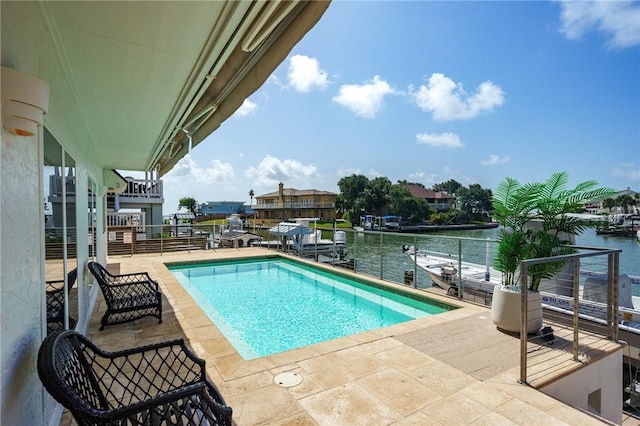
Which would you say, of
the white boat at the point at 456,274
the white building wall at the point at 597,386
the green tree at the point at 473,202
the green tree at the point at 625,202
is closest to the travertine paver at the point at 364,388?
the white building wall at the point at 597,386

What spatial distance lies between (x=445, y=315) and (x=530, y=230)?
156 cm

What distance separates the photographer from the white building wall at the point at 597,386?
2844 millimetres

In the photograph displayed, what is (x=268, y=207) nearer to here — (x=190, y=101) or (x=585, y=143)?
(x=585, y=143)

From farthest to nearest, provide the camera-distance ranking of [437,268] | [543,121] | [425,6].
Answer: [543,121]
[437,268]
[425,6]

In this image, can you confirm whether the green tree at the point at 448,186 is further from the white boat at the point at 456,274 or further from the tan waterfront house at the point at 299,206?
the white boat at the point at 456,274

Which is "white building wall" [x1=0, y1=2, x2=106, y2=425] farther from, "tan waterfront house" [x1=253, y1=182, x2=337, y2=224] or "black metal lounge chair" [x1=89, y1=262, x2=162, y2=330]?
"tan waterfront house" [x1=253, y1=182, x2=337, y2=224]

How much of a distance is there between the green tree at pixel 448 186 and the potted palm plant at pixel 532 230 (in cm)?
6608

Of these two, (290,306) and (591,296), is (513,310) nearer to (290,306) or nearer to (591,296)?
(591,296)

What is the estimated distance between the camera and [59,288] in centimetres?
235

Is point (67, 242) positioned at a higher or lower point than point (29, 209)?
lower

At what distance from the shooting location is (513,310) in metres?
3.70

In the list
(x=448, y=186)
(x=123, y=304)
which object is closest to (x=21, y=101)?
(x=123, y=304)

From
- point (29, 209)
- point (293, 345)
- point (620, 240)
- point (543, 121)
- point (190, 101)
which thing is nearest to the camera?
point (29, 209)

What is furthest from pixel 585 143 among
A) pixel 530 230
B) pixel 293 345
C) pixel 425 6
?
pixel 293 345
